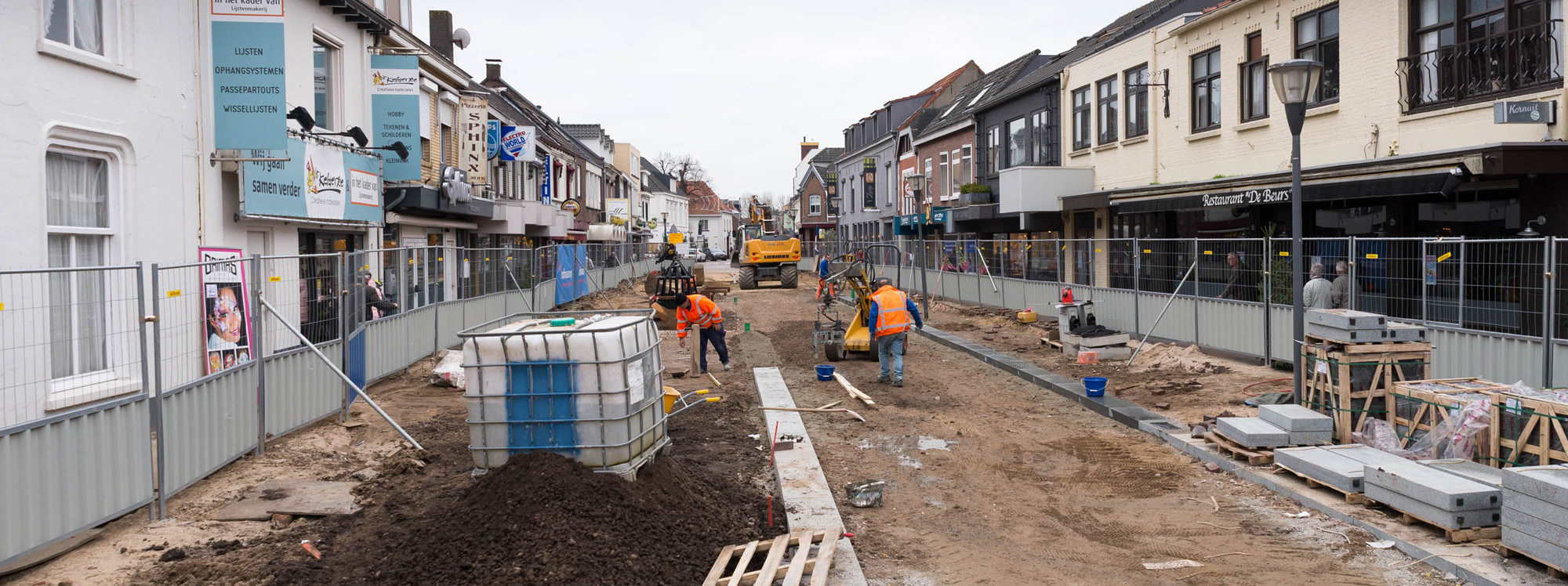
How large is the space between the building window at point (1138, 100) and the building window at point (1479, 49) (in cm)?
746

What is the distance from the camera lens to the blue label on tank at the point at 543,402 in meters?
6.74

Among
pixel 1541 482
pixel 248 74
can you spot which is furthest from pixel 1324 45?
pixel 248 74

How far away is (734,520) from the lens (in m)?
6.82

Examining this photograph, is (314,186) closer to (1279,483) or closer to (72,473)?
(72,473)

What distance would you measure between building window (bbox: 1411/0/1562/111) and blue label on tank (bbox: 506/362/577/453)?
480 inches

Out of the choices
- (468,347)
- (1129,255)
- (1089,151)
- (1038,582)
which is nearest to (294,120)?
(468,347)

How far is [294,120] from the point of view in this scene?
14195mm

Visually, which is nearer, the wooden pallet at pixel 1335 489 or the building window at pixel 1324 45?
the wooden pallet at pixel 1335 489

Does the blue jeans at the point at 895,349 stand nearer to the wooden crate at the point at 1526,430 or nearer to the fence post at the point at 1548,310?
the fence post at the point at 1548,310

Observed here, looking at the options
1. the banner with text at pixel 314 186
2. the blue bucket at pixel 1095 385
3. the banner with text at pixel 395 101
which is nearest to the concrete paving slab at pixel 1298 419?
the blue bucket at pixel 1095 385

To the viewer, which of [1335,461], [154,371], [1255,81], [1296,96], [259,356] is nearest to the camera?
[154,371]

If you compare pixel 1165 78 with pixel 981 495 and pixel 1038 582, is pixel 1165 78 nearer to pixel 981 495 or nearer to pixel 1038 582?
pixel 981 495

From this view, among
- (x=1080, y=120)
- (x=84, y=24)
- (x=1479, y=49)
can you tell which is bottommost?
(x=84, y=24)

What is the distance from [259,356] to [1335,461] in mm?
8708
